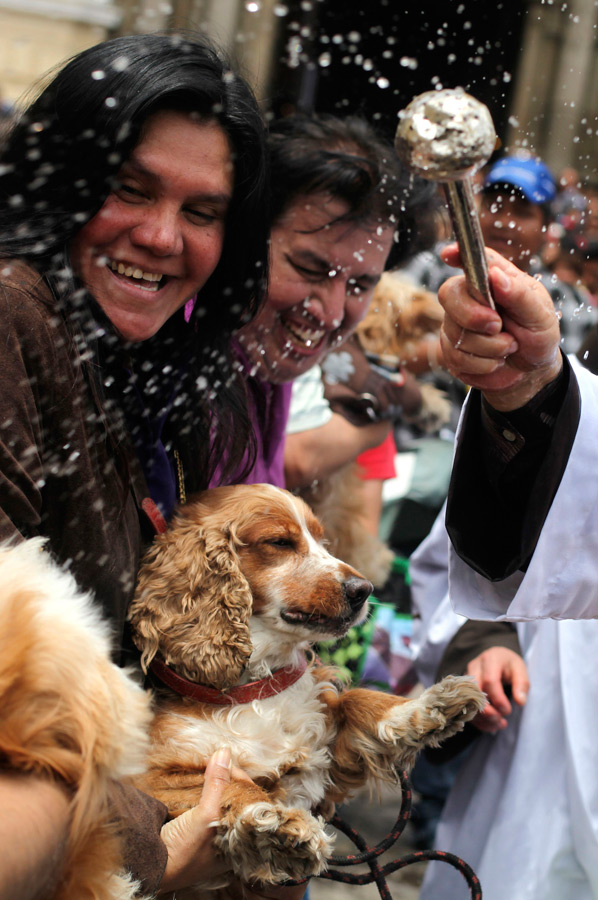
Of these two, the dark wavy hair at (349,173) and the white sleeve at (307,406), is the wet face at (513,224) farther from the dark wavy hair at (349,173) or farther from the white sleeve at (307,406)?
the white sleeve at (307,406)

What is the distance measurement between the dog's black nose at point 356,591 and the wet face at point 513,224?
326 cm

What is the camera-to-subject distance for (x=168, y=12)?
7.47 metres

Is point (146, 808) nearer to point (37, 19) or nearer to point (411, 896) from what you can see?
point (411, 896)

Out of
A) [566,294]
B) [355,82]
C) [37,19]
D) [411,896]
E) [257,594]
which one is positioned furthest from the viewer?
[37,19]

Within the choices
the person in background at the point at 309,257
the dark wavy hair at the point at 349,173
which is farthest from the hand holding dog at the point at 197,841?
the dark wavy hair at the point at 349,173

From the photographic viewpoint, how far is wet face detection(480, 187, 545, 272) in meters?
5.02

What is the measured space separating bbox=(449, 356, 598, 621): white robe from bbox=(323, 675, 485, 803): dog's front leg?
25cm

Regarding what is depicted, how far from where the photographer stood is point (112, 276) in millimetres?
1960

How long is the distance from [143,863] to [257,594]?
78 cm

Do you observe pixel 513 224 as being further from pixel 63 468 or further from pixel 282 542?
pixel 63 468

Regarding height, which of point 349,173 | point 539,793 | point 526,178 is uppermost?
point 349,173

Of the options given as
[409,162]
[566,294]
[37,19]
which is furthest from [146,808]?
[37,19]

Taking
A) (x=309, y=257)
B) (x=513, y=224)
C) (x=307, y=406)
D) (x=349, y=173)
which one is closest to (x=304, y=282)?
(x=309, y=257)

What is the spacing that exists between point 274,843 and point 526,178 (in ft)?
14.2
